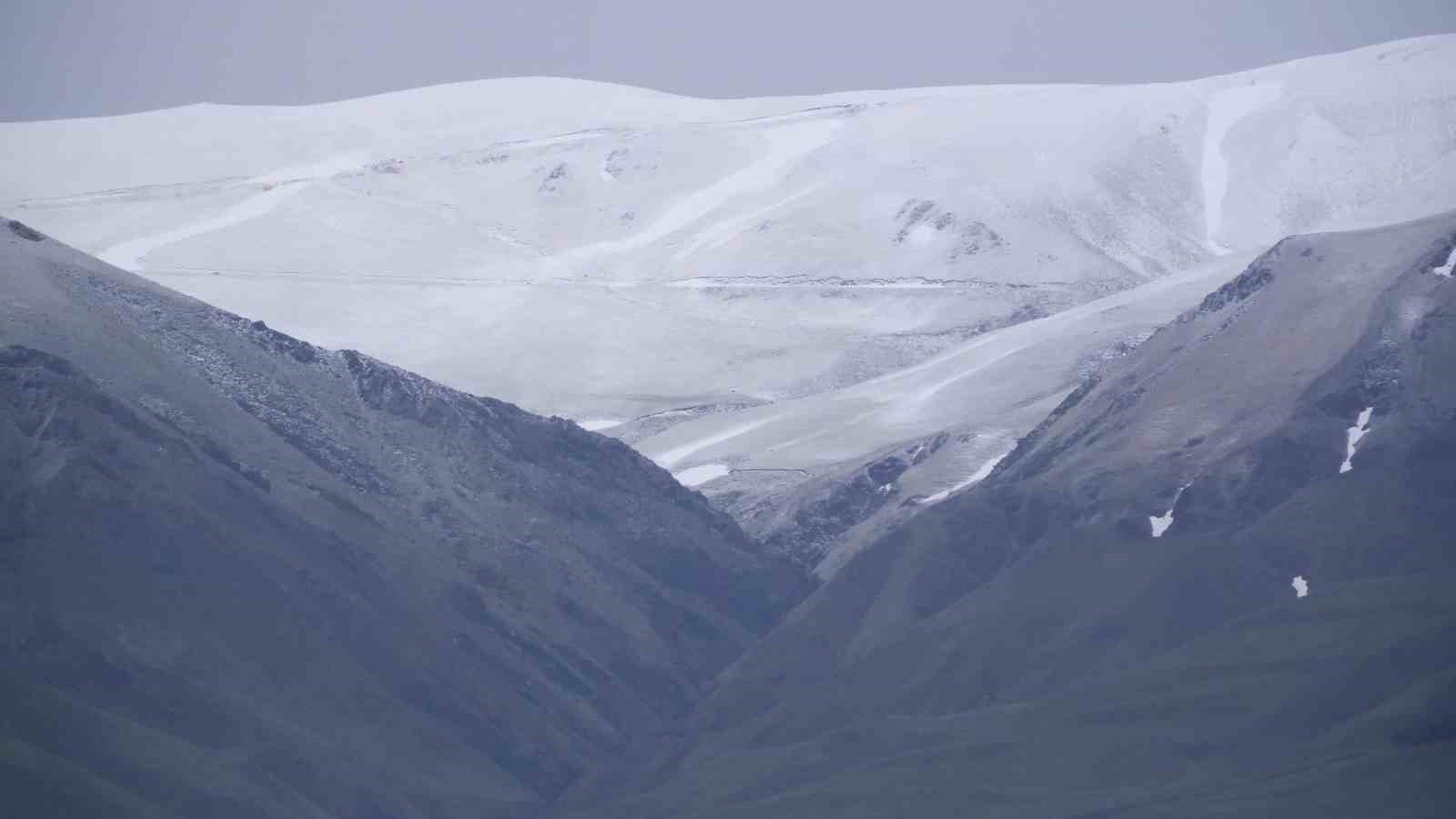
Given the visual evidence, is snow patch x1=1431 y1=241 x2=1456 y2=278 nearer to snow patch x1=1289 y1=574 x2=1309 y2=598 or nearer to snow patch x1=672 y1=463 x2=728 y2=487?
snow patch x1=1289 y1=574 x2=1309 y2=598

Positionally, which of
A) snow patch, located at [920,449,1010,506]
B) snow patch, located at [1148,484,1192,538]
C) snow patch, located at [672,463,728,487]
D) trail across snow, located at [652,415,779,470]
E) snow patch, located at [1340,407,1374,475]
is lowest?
snow patch, located at [1148,484,1192,538]

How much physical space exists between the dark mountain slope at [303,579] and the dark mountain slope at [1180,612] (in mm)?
6122

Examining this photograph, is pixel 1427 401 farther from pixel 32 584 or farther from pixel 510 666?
pixel 32 584

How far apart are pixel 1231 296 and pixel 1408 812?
2058 inches

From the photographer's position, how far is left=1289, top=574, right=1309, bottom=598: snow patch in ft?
346

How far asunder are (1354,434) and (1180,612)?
528 inches

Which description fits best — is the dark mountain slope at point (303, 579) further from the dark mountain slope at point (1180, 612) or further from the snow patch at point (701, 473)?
the snow patch at point (701, 473)

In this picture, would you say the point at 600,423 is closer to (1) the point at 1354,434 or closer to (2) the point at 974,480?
(2) the point at 974,480

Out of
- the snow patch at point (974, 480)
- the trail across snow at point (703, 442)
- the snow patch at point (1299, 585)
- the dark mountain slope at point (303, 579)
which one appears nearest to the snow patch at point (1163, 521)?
the snow patch at point (1299, 585)

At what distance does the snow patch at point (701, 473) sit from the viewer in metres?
157

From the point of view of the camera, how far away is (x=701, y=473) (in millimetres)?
A: 159500

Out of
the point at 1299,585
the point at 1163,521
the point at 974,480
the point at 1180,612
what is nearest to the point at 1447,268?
the point at 1163,521

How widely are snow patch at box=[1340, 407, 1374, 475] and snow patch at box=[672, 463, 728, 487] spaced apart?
4900 cm

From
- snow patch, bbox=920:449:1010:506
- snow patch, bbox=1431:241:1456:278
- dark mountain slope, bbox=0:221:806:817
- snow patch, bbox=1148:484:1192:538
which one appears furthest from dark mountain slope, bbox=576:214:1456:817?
dark mountain slope, bbox=0:221:806:817
